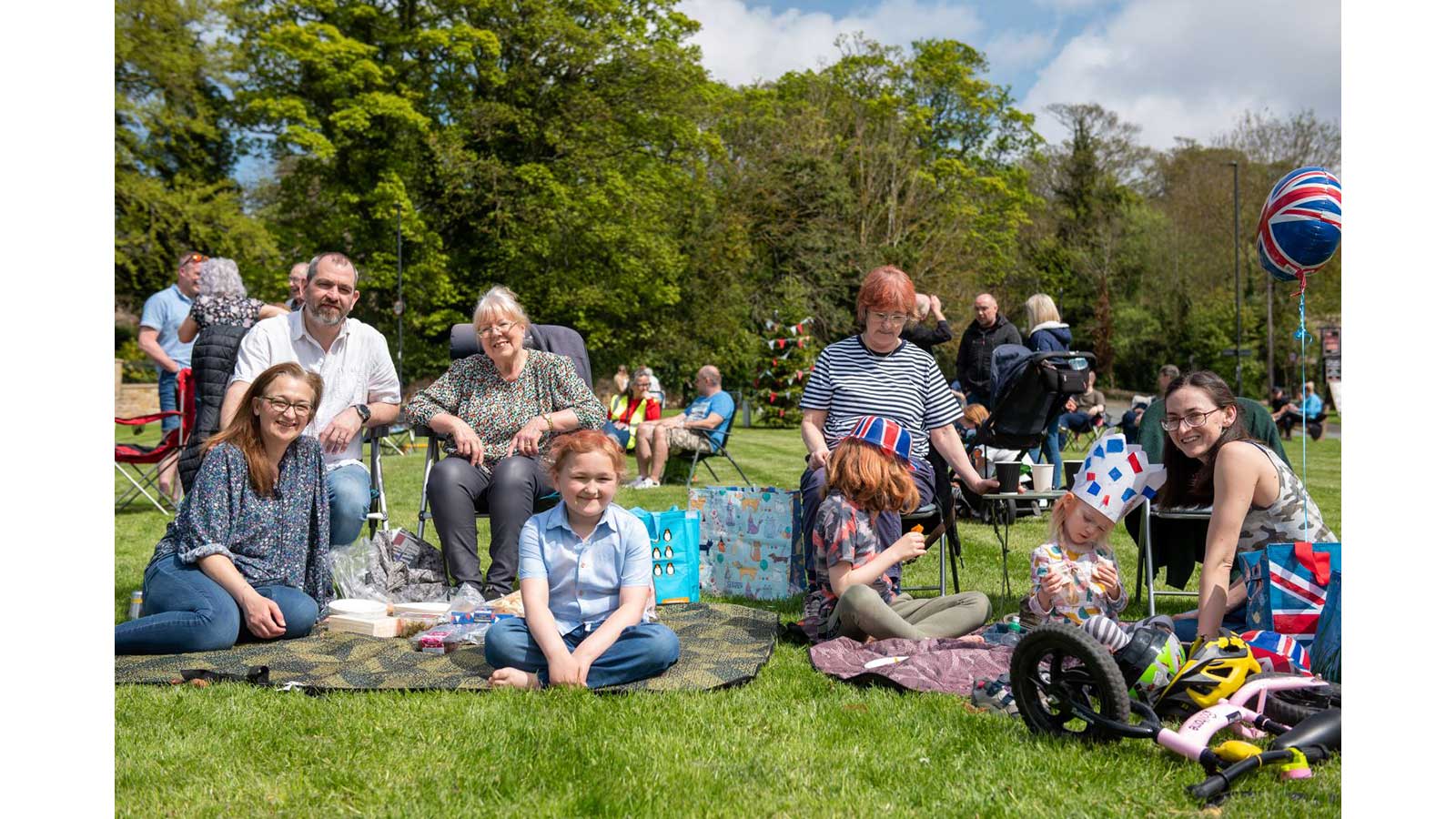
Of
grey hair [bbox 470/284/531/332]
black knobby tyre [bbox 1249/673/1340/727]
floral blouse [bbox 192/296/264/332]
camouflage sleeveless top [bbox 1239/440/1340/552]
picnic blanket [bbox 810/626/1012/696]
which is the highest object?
floral blouse [bbox 192/296/264/332]

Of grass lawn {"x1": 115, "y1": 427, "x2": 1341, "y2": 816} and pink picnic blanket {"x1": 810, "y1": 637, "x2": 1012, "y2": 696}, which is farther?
pink picnic blanket {"x1": 810, "y1": 637, "x2": 1012, "y2": 696}

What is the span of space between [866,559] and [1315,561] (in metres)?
1.48

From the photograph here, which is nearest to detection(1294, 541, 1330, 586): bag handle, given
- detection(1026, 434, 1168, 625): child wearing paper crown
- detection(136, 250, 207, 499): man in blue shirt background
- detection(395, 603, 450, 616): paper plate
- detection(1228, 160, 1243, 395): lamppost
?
detection(1026, 434, 1168, 625): child wearing paper crown

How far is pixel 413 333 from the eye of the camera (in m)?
25.6

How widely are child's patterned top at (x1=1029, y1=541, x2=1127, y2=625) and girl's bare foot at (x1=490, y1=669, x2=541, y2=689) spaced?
173 cm

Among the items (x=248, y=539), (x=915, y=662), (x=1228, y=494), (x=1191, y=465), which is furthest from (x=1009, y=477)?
(x=248, y=539)

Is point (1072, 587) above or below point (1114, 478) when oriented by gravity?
below

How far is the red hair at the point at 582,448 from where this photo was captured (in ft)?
12.5

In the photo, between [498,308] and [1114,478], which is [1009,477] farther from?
[498,308]

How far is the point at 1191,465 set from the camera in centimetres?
438

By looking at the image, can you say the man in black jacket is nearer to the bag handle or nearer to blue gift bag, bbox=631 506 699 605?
blue gift bag, bbox=631 506 699 605

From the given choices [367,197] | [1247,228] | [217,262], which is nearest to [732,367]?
[367,197]

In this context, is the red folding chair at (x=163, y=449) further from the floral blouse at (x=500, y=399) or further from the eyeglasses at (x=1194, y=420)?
the eyeglasses at (x=1194, y=420)

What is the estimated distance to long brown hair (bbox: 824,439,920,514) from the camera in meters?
4.27
